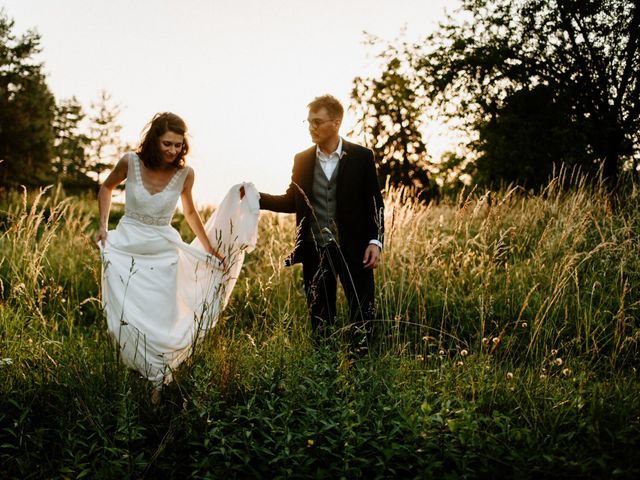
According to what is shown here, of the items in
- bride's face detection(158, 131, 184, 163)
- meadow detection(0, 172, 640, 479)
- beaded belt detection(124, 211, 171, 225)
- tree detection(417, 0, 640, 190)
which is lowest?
meadow detection(0, 172, 640, 479)

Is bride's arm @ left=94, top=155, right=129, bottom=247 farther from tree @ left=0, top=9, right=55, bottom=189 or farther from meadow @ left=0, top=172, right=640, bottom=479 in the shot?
tree @ left=0, top=9, right=55, bottom=189

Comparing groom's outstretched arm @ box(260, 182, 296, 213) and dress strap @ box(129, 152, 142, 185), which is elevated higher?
dress strap @ box(129, 152, 142, 185)

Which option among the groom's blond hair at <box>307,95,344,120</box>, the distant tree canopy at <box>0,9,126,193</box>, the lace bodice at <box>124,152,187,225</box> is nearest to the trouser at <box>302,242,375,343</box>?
the groom's blond hair at <box>307,95,344,120</box>

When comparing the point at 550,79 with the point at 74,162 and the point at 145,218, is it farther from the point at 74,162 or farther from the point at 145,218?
the point at 74,162

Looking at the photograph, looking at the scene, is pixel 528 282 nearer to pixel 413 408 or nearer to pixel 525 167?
pixel 413 408

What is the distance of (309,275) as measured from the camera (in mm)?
4238

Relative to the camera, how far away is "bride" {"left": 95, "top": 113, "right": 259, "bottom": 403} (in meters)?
3.71

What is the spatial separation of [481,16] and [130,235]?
33.5 ft

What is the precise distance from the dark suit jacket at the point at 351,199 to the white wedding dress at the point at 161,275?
0.41 m

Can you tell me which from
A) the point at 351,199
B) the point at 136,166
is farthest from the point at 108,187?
the point at 351,199

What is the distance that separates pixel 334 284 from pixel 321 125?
1.23 metres

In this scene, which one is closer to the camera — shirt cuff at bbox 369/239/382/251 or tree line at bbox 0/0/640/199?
shirt cuff at bbox 369/239/382/251

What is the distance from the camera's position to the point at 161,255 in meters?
4.04

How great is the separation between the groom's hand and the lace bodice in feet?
5.08
